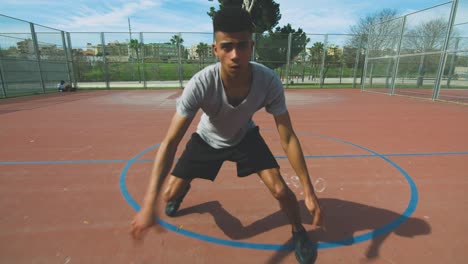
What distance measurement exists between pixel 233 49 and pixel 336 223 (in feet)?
6.66

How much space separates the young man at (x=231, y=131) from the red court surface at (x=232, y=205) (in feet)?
1.41

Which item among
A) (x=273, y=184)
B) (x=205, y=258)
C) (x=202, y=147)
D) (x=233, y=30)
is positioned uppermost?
(x=233, y=30)

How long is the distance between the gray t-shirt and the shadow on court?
0.96m

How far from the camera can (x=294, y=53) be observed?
20.8 m

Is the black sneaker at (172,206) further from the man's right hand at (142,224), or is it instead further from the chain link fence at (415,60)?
the chain link fence at (415,60)

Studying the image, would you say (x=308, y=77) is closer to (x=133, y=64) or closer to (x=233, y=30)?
(x=133, y=64)

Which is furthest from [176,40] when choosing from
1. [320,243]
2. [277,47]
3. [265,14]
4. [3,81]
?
[320,243]

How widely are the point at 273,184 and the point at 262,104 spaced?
2.26ft

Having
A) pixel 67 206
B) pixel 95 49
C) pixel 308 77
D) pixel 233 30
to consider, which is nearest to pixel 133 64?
pixel 95 49

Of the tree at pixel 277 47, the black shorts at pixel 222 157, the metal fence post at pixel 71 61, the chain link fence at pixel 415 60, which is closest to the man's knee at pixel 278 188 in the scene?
the black shorts at pixel 222 157

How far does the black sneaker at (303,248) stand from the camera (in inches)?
82.1

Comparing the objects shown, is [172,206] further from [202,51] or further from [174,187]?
[202,51]

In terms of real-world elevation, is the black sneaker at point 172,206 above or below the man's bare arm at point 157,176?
below

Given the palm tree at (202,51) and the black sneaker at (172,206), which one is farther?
the palm tree at (202,51)
